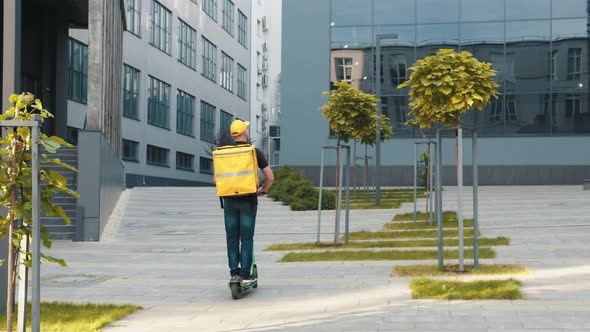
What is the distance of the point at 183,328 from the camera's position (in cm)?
624

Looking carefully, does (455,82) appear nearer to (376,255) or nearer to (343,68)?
(376,255)

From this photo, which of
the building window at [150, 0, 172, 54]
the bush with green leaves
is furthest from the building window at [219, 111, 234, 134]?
the bush with green leaves

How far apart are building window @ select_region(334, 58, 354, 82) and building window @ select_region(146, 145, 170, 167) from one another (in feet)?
52.5

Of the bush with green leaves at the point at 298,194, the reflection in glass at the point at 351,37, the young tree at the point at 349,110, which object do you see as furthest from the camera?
the reflection in glass at the point at 351,37

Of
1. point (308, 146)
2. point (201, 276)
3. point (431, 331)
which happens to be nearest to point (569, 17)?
point (308, 146)

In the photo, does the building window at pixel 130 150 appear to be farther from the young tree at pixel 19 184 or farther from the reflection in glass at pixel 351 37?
the young tree at pixel 19 184

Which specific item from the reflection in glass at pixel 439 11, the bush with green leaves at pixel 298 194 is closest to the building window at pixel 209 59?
the reflection in glass at pixel 439 11

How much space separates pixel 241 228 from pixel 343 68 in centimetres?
2650

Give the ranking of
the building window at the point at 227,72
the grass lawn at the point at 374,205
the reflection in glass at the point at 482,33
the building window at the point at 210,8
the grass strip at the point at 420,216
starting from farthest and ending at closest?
the building window at the point at 227,72 < the building window at the point at 210,8 < the reflection in glass at the point at 482,33 < the grass lawn at the point at 374,205 < the grass strip at the point at 420,216

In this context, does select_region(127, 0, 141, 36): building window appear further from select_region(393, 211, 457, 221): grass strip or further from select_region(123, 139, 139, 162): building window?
select_region(393, 211, 457, 221): grass strip

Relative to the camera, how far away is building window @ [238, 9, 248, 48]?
63781mm

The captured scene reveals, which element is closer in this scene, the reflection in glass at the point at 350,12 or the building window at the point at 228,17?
the reflection in glass at the point at 350,12

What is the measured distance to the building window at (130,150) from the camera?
41.5 meters

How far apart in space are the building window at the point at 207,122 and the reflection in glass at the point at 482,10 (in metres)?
25.8
